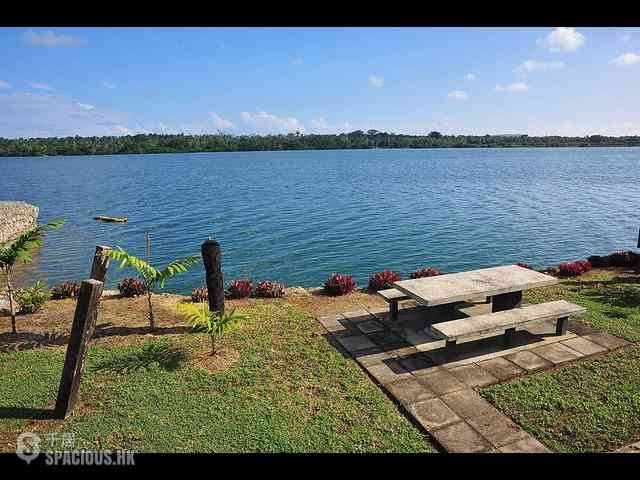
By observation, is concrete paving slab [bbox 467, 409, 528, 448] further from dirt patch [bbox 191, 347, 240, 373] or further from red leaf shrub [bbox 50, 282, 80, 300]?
red leaf shrub [bbox 50, 282, 80, 300]

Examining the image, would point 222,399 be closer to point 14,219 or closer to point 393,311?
point 393,311

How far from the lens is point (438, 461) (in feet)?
5.08

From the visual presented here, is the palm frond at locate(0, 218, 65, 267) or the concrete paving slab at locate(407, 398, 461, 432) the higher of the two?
the palm frond at locate(0, 218, 65, 267)

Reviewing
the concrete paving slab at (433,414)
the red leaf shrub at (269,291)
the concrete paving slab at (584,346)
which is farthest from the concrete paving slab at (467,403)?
the red leaf shrub at (269,291)

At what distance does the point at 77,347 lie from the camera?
231 inches

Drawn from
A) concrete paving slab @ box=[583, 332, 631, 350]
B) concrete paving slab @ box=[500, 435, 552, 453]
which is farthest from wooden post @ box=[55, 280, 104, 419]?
concrete paving slab @ box=[583, 332, 631, 350]

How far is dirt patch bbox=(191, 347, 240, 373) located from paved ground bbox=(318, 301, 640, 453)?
79.5 inches

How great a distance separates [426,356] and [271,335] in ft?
10.5

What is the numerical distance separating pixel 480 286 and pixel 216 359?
5.29 metres

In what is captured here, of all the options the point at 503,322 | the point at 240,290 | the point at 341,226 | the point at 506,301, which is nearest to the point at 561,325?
the point at 506,301

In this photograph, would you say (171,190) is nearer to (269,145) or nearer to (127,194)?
(127,194)

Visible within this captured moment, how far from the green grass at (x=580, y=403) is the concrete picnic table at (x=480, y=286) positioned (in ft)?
5.58

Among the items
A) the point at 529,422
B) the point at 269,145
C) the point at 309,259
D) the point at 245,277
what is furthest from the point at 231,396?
the point at 269,145

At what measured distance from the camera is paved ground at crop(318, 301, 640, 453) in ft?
17.5
